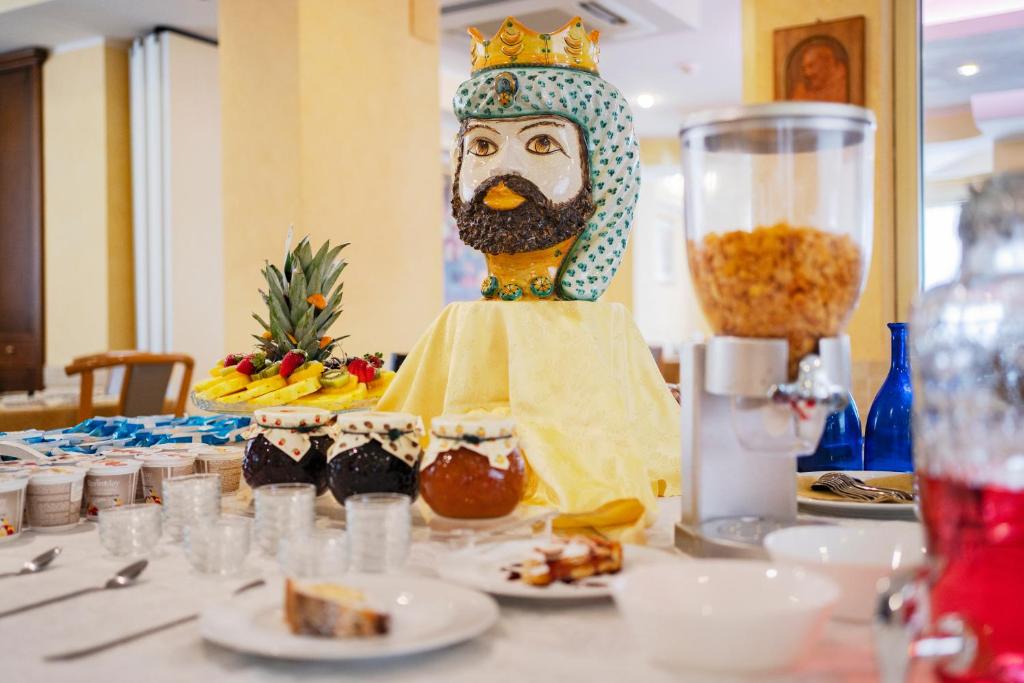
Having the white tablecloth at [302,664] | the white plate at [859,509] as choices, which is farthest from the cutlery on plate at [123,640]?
the white plate at [859,509]

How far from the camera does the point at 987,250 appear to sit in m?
0.70

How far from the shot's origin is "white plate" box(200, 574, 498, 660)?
0.71 metres

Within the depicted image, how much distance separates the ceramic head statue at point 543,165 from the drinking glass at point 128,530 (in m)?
0.71

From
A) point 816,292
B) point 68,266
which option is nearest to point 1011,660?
point 816,292

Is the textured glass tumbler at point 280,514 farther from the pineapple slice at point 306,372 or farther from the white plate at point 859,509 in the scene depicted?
the pineapple slice at point 306,372

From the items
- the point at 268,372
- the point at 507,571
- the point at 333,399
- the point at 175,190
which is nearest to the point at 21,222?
the point at 175,190

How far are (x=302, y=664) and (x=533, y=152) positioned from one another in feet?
3.23

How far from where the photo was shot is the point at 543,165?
1.52 metres

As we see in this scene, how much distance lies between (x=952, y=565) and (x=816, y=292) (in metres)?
0.34

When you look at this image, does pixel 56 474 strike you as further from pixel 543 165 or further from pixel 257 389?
pixel 543 165

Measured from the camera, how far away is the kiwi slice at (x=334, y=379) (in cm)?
177

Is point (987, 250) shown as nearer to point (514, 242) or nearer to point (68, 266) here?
point (514, 242)

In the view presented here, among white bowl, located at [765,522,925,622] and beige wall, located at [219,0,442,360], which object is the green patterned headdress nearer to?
white bowl, located at [765,522,925,622]

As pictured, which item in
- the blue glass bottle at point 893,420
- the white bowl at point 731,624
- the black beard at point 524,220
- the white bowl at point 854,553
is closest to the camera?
the white bowl at point 731,624
